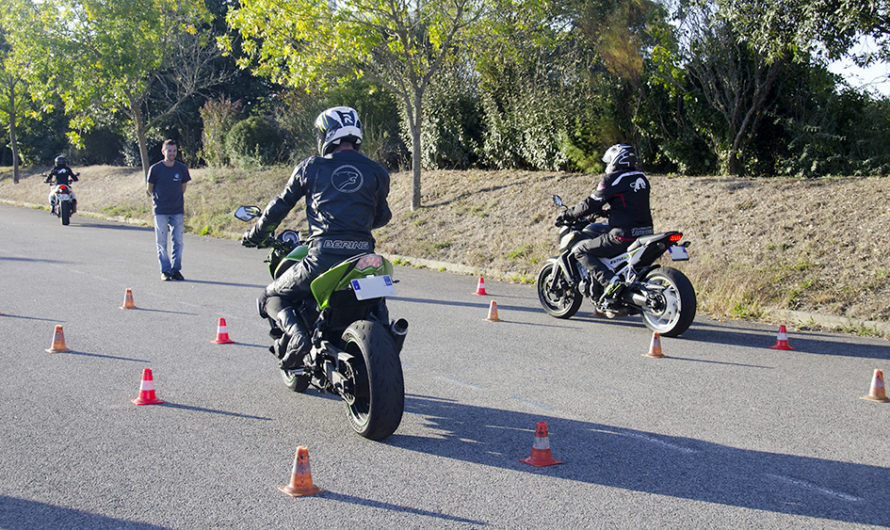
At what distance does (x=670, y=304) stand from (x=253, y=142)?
886 inches

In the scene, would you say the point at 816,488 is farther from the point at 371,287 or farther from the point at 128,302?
the point at 128,302

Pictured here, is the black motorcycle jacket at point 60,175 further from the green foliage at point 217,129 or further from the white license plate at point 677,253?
the white license plate at point 677,253

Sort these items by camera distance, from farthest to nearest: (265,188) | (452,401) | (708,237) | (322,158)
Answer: (265,188) → (708,237) → (452,401) → (322,158)

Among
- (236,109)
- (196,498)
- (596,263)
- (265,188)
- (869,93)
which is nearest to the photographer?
(196,498)

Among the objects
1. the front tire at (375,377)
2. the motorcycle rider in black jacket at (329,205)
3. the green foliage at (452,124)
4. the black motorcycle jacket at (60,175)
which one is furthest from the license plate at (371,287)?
the black motorcycle jacket at (60,175)

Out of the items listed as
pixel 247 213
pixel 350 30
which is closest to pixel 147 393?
pixel 247 213

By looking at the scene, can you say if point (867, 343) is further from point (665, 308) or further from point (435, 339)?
point (435, 339)

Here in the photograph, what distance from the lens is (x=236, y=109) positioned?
31.9 meters

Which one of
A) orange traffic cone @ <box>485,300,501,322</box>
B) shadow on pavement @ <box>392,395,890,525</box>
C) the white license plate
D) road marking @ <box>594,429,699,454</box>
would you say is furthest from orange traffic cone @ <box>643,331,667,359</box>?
road marking @ <box>594,429,699,454</box>

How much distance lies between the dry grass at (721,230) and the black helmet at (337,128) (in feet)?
21.2

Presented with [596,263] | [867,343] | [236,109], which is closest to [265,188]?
[236,109]

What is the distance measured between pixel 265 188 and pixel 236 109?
798 centimetres

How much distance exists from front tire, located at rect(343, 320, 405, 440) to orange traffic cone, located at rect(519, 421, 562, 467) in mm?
823

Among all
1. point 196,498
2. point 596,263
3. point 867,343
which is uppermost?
point 596,263
